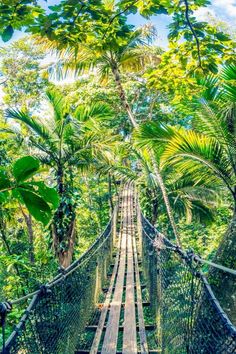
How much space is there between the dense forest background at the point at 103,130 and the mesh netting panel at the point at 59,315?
641 mm

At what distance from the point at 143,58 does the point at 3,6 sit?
576 cm

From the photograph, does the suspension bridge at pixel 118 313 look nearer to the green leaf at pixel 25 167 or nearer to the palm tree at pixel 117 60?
the green leaf at pixel 25 167

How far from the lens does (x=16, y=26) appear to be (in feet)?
3.67

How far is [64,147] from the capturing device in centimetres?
441

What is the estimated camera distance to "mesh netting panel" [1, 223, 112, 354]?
1370mm

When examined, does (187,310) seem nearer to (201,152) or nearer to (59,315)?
(59,315)

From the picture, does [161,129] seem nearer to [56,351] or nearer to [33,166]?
[56,351]

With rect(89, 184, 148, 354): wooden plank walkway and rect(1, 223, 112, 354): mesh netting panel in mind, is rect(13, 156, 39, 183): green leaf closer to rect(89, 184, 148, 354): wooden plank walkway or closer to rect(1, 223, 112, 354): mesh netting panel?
rect(1, 223, 112, 354): mesh netting panel

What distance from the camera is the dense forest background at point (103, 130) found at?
131cm

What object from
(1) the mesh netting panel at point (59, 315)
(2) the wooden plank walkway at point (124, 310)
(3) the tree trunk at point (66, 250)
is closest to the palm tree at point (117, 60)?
(2) the wooden plank walkway at point (124, 310)

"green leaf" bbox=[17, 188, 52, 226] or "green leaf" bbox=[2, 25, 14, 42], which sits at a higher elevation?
"green leaf" bbox=[2, 25, 14, 42]

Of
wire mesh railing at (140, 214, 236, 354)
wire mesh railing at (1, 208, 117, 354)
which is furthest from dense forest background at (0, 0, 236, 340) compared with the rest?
wire mesh railing at (1, 208, 117, 354)

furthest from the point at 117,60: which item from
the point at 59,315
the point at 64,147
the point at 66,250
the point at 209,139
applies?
the point at 59,315

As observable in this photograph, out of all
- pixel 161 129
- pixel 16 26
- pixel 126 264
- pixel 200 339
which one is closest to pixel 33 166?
pixel 16 26
